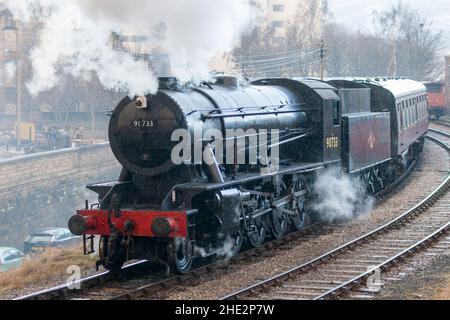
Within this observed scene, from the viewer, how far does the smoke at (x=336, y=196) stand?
658 inches

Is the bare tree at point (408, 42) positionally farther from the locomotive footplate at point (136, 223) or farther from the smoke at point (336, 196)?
the locomotive footplate at point (136, 223)

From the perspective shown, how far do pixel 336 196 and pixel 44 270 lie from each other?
24.4 feet

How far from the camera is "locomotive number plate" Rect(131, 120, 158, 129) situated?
11.8 m

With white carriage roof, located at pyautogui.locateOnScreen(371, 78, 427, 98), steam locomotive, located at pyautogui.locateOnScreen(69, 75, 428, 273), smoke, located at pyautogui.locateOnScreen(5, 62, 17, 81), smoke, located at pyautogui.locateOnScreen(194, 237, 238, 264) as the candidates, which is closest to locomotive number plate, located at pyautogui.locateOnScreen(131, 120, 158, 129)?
steam locomotive, located at pyautogui.locateOnScreen(69, 75, 428, 273)

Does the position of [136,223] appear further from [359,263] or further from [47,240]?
[47,240]

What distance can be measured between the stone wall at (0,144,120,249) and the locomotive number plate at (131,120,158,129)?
27117mm

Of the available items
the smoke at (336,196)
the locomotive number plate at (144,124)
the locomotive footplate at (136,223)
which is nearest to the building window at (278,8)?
the smoke at (336,196)

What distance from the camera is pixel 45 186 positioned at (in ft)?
134

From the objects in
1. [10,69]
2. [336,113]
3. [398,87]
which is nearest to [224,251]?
[336,113]

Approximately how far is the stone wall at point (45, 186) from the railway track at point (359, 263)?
82.7 ft

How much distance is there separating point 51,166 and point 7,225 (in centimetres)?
436

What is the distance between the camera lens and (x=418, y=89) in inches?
1152

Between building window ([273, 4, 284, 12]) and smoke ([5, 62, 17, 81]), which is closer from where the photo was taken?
smoke ([5, 62, 17, 81])

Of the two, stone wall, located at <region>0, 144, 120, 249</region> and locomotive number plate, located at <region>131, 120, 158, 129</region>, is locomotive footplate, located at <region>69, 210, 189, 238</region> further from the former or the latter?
stone wall, located at <region>0, 144, 120, 249</region>
